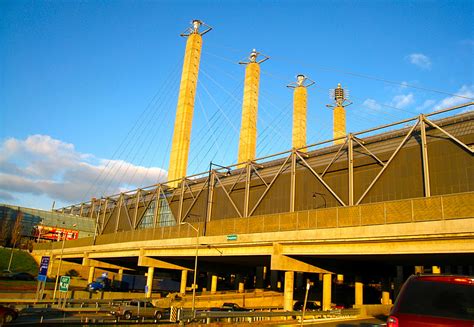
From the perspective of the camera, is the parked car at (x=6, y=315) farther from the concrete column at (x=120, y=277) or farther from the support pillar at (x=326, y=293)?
the concrete column at (x=120, y=277)

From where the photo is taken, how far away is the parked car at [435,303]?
563 centimetres

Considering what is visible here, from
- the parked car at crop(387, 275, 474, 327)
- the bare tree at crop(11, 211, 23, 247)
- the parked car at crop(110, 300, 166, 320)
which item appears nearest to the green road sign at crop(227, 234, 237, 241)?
the parked car at crop(110, 300, 166, 320)

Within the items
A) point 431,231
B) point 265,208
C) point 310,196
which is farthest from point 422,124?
point 265,208

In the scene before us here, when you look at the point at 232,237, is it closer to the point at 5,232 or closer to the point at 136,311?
the point at 136,311

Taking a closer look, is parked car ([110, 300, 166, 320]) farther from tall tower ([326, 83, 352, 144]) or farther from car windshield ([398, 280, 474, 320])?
tall tower ([326, 83, 352, 144])

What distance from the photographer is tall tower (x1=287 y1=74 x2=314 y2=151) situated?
3590 inches

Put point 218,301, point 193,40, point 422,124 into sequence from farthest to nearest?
point 193,40
point 218,301
point 422,124

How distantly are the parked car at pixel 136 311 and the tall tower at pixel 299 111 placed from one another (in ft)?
194

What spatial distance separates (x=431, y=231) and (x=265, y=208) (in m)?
31.7

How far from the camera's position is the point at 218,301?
2140 inches

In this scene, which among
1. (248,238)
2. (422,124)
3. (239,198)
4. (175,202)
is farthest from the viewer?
(175,202)

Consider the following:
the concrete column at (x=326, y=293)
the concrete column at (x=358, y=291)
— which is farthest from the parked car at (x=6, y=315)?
the concrete column at (x=358, y=291)

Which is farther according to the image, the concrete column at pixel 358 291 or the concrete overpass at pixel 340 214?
the concrete column at pixel 358 291

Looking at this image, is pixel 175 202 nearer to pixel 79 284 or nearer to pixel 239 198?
pixel 239 198
